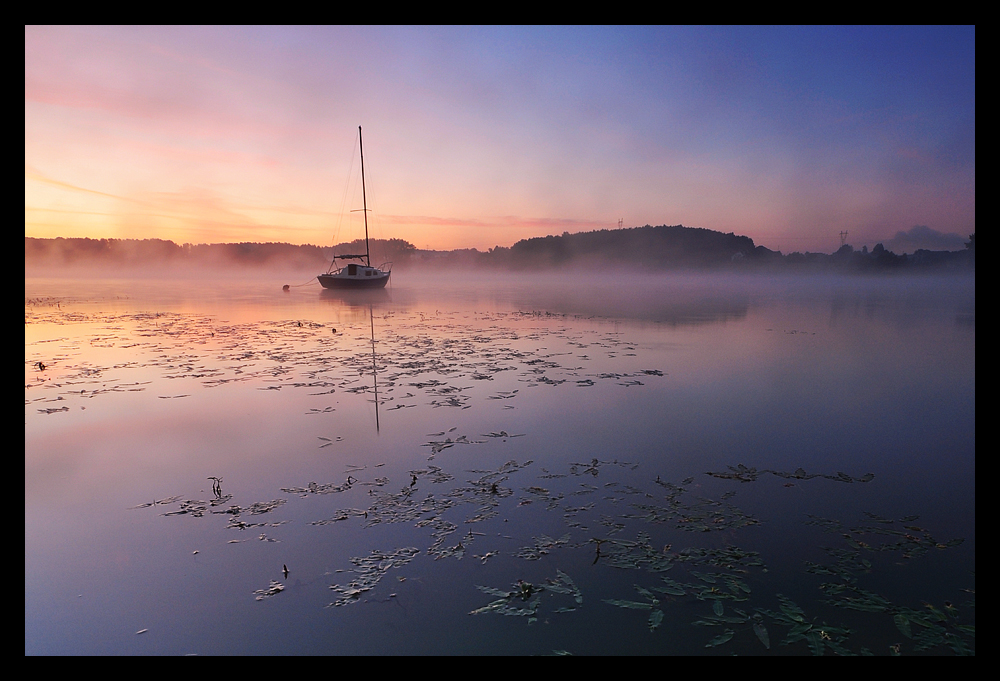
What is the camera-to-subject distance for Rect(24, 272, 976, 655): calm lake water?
3.93m

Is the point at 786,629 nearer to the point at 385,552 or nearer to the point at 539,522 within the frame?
the point at 539,522

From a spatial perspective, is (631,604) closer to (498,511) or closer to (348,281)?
(498,511)

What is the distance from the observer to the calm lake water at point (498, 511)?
3.93 meters

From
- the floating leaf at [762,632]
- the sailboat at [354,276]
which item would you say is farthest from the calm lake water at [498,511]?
the sailboat at [354,276]

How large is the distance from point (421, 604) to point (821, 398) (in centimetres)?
1037

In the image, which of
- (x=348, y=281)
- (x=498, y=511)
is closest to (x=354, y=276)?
(x=348, y=281)

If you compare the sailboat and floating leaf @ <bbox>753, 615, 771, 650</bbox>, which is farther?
the sailboat

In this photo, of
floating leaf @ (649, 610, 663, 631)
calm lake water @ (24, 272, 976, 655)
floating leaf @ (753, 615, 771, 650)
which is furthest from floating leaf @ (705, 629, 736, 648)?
floating leaf @ (649, 610, 663, 631)

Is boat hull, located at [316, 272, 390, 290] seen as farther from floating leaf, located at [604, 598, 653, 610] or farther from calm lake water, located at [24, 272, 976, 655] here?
floating leaf, located at [604, 598, 653, 610]

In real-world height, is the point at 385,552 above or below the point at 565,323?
below

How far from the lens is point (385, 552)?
4.84m

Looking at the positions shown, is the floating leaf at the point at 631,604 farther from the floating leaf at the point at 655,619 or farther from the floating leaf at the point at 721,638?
the floating leaf at the point at 721,638
